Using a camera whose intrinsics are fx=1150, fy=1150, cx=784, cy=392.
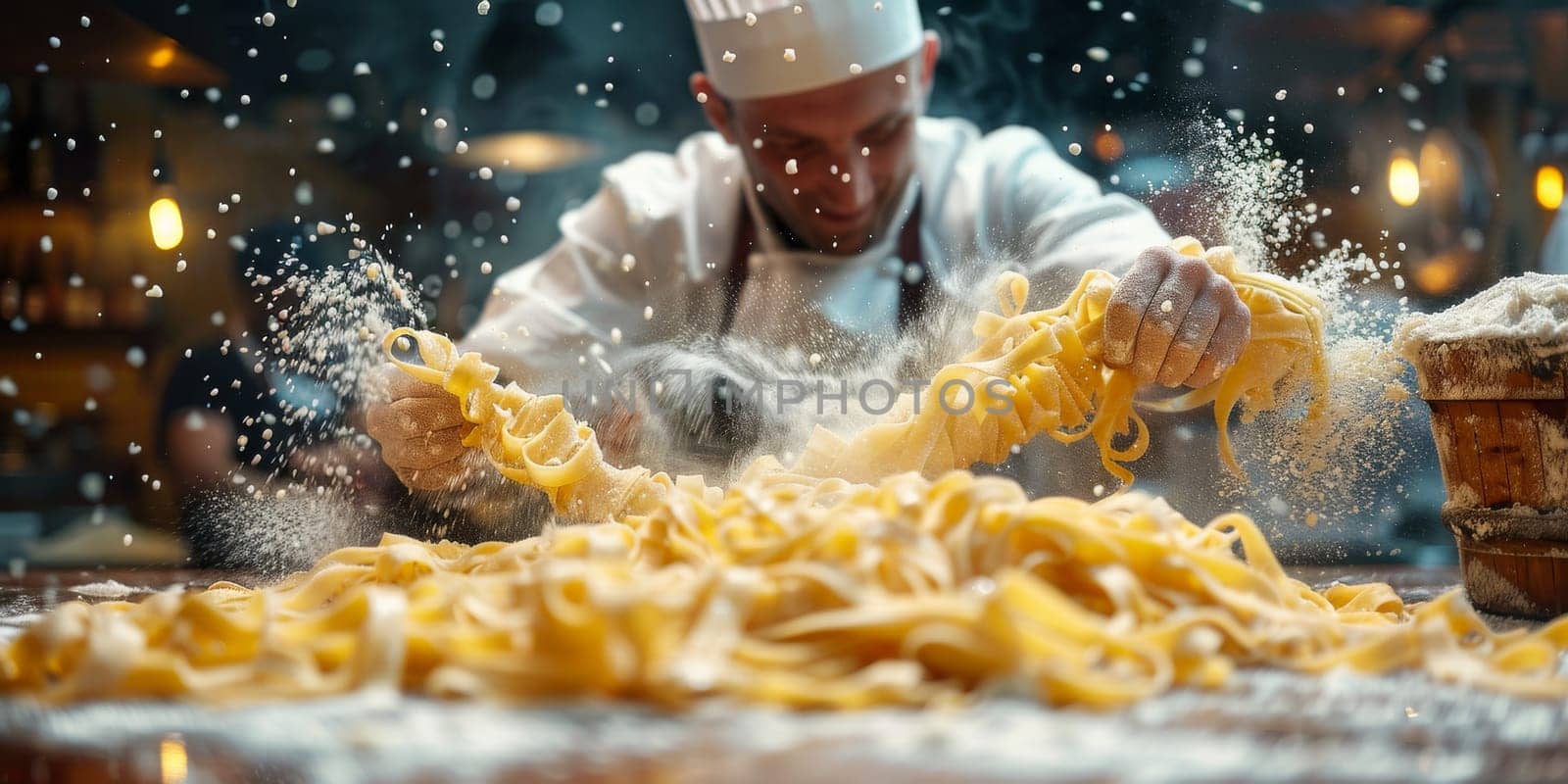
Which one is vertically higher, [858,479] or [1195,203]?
[1195,203]

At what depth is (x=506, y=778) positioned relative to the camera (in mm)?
531

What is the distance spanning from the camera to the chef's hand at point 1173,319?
46.5 inches

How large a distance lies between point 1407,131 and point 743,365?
126 cm

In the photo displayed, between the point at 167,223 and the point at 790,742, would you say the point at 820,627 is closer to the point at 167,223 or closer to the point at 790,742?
the point at 790,742

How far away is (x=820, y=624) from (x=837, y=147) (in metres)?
1.35

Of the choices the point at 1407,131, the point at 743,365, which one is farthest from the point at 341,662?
the point at 1407,131

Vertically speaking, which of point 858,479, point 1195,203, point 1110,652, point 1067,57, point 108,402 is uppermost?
point 1067,57

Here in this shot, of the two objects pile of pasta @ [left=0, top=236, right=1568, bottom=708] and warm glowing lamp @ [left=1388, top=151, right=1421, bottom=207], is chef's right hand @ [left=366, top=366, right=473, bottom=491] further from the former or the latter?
warm glowing lamp @ [left=1388, top=151, right=1421, bottom=207]

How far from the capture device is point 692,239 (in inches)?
82.7

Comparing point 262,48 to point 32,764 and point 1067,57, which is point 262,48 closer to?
point 1067,57

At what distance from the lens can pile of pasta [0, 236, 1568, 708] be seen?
650 millimetres

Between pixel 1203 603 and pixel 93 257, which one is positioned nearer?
pixel 1203 603

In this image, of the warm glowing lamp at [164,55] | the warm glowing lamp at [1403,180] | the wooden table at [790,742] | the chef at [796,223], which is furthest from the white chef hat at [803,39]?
the wooden table at [790,742]

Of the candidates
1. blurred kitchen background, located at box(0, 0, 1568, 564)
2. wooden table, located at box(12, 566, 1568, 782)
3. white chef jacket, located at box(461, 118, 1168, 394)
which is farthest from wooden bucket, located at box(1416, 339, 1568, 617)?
blurred kitchen background, located at box(0, 0, 1568, 564)
